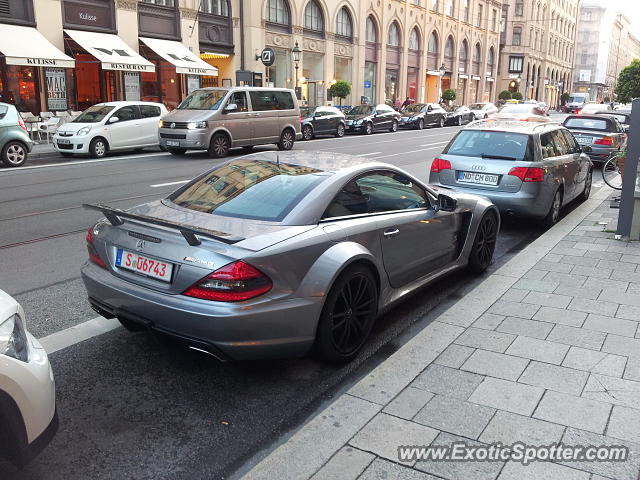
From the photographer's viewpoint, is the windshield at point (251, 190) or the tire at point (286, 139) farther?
the tire at point (286, 139)

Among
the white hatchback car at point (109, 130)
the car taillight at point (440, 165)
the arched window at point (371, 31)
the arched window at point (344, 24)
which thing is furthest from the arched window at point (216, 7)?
the car taillight at point (440, 165)

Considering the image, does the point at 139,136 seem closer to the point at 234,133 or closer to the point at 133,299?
the point at 234,133

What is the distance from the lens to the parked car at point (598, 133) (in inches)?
616

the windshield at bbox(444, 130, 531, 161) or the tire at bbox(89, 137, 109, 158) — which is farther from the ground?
the windshield at bbox(444, 130, 531, 161)

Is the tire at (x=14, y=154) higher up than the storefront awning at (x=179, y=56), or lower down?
lower down

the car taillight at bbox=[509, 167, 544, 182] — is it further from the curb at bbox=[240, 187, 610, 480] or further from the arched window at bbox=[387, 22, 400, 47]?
the arched window at bbox=[387, 22, 400, 47]

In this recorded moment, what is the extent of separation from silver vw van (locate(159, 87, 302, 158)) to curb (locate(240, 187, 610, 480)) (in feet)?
40.6

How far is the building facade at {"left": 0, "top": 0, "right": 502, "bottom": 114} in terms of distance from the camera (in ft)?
72.0

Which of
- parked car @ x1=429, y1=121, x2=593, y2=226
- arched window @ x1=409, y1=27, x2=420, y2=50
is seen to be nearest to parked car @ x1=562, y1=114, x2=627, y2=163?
parked car @ x1=429, y1=121, x2=593, y2=226

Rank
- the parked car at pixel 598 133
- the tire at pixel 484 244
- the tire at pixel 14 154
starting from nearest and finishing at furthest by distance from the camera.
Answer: the tire at pixel 484 244 < the tire at pixel 14 154 < the parked car at pixel 598 133

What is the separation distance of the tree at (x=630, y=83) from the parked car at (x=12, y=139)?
53.7 meters

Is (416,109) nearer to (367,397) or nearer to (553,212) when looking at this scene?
(553,212)

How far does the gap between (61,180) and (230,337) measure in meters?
10.7

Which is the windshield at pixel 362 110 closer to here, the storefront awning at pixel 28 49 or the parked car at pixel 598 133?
the storefront awning at pixel 28 49
